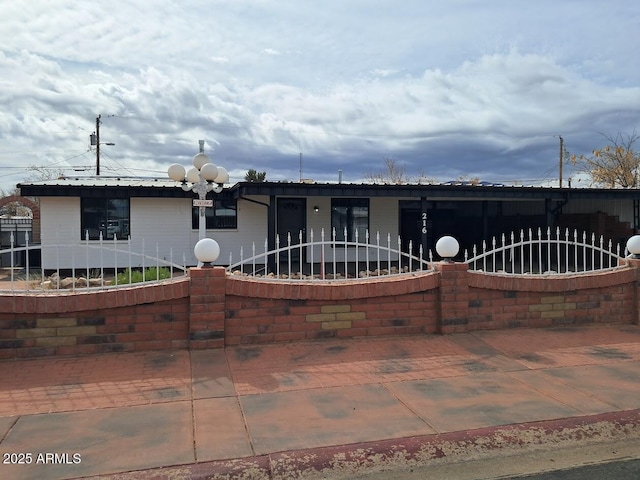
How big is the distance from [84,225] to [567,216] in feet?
58.2

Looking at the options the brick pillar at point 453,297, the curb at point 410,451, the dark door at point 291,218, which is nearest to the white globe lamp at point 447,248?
the brick pillar at point 453,297

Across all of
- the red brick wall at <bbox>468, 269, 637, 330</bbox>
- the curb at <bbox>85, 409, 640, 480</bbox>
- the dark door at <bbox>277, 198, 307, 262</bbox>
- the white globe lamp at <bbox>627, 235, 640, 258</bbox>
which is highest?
the dark door at <bbox>277, 198, 307, 262</bbox>

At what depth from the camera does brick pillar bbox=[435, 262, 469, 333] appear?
6.46 meters

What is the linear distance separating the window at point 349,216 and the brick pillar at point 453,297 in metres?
10.7

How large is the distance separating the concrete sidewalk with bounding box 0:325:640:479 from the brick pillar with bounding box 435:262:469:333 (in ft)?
1.17

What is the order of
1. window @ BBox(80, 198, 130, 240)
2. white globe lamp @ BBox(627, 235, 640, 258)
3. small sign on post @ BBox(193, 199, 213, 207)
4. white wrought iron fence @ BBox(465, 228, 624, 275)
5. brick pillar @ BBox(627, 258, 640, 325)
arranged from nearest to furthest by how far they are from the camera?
white wrought iron fence @ BBox(465, 228, 624, 275) → brick pillar @ BBox(627, 258, 640, 325) → white globe lamp @ BBox(627, 235, 640, 258) → small sign on post @ BBox(193, 199, 213, 207) → window @ BBox(80, 198, 130, 240)

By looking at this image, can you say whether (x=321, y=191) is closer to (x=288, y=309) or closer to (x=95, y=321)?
(x=288, y=309)

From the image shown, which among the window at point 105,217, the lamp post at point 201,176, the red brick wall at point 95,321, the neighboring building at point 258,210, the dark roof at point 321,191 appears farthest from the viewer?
the window at point 105,217

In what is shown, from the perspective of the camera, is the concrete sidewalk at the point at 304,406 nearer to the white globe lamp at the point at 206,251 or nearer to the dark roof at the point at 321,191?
the white globe lamp at the point at 206,251

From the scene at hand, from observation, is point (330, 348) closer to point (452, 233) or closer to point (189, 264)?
point (189, 264)

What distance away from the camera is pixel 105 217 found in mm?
15500

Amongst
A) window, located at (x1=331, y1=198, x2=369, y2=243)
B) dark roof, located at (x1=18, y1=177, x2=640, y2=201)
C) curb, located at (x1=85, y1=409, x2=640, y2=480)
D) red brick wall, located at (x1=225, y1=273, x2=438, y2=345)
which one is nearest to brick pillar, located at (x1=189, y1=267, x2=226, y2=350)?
red brick wall, located at (x1=225, y1=273, x2=438, y2=345)

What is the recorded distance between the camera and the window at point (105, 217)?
15.3 meters

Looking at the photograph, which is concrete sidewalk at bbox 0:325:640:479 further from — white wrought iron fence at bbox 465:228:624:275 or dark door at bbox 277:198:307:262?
dark door at bbox 277:198:307:262
